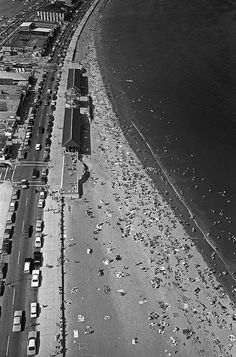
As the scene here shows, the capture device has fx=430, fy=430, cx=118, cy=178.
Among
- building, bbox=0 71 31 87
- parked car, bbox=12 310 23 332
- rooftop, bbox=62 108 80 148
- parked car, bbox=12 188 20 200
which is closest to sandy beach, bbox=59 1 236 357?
parked car, bbox=12 310 23 332

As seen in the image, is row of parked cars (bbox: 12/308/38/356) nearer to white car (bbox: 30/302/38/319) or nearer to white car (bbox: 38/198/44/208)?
white car (bbox: 30/302/38/319)

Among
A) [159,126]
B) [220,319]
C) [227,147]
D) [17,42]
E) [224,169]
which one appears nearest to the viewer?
[220,319]

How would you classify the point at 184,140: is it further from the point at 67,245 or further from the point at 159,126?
the point at 67,245

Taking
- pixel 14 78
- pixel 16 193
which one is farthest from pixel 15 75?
pixel 16 193

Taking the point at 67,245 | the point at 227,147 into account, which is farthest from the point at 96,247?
the point at 227,147

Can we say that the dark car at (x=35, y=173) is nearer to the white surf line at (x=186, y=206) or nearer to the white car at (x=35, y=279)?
the white car at (x=35, y=279)

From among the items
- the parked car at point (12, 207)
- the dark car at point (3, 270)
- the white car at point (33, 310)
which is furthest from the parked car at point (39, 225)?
Result: the white car at point (33, 310)

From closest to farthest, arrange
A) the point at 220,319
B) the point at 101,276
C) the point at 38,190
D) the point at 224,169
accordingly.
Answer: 1. the point at 220,319
2. the point at 101,276
3. the point at 38,190
4. the point at 224,169
